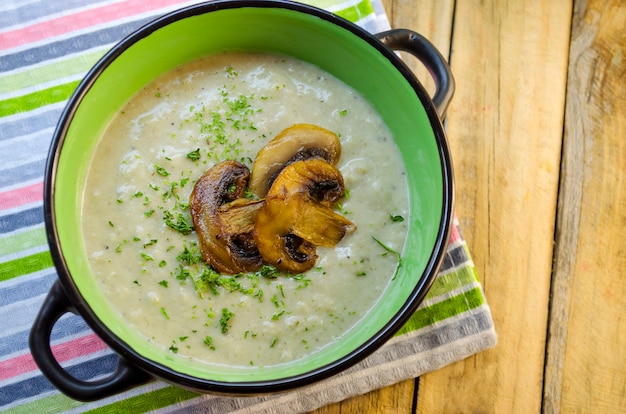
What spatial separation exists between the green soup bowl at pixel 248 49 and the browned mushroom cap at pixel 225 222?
10.6 inches

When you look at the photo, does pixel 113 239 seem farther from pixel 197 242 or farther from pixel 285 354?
pixel 285 354

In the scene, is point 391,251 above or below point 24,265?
above

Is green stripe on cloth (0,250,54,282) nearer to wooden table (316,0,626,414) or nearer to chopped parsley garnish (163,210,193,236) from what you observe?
chopped parsley garnish (163,210,193,236)

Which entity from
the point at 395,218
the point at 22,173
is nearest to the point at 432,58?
the point at 395,218

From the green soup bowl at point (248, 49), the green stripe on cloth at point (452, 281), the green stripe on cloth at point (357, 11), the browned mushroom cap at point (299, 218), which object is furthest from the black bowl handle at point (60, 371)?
the green stripe on cloth at point (357, 11)

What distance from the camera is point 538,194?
232cm

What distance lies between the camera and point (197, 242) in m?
1.83

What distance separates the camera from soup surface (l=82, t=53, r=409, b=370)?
1786 millimetres

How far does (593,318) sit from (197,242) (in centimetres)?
132

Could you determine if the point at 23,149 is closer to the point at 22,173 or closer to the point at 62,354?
the point at 22,173

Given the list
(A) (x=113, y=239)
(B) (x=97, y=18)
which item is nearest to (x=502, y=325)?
(A) (x=113, y=239)

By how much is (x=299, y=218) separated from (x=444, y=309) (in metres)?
0.59

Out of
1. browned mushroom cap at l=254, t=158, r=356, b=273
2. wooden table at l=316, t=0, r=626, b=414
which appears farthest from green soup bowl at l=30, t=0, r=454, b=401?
wooden table at l=316, t=0, r=626, b=414

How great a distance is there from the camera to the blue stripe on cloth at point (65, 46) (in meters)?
2.15
